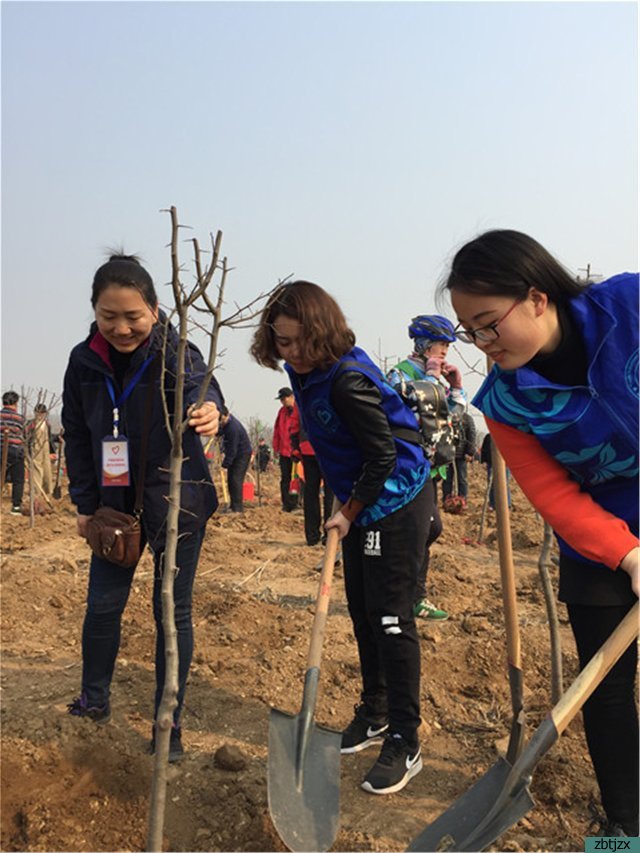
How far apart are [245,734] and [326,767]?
0.86 m

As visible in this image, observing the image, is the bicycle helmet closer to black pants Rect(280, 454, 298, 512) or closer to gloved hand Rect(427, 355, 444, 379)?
gloved hand Rect(427, 355, 444, 379)

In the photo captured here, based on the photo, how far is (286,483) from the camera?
10.6 m

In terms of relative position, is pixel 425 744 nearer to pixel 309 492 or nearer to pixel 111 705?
pixel 111 705

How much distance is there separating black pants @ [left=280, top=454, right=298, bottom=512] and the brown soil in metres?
4.16

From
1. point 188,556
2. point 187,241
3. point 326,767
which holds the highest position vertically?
point 187,241

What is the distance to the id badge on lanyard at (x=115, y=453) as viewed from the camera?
8.50 ft

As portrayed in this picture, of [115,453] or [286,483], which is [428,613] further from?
[286,483]

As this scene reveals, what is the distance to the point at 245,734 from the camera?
2928mm

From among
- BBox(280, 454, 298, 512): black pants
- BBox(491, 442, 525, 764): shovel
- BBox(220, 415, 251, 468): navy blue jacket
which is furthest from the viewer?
BBox(280, 454, 298, 512): black pants

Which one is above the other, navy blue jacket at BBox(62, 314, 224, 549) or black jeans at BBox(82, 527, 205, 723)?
navy blue jacket at BBox(62, 314, 224, 549)

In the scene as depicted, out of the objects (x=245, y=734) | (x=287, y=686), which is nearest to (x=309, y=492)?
(x=287, y=686)

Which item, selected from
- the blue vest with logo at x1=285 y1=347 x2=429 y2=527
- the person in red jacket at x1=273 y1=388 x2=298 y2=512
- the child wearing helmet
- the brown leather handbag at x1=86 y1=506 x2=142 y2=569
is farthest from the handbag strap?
A: the person in red jacket at x1=273 y1=388 x2=298 y2=512

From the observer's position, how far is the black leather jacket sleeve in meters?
2.47

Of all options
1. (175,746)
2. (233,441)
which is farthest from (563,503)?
(233,441)
